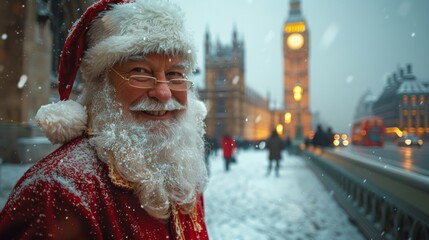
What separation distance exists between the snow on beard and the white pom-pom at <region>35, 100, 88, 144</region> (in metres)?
0.07

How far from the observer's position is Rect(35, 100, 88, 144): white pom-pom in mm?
1361

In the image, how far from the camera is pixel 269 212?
639cm

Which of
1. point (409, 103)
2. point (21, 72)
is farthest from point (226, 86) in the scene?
point (409, 103)

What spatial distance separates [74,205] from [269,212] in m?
5.68

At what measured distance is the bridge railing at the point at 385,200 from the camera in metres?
2.64

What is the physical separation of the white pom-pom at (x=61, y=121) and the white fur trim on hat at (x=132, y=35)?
0.21 meters

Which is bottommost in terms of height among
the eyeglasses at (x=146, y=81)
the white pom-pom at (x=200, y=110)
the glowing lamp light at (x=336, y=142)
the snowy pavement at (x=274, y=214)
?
the snowy pavement at (x=274, y=214)

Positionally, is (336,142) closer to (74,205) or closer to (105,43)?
(105,43)

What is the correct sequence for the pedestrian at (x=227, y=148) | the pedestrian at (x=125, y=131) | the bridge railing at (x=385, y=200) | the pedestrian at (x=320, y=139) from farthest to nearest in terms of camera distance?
1. the pedestrian at (x=320, y=139)
2. the pedestrian at (x=227, y=148)
3. the bridge railing at (x=385, y=200)
4. the pedestrian at (x=125, y=131)

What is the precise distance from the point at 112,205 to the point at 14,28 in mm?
11286

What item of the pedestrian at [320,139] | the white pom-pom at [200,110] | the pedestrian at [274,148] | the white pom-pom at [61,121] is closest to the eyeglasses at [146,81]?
the white pom-pom at [61,121]

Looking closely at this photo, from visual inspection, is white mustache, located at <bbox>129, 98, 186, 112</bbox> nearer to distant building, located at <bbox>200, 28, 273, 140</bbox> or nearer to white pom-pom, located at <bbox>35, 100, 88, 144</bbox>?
white pom-pom, located at <bbox>35, 100, 88, 144</bbox>

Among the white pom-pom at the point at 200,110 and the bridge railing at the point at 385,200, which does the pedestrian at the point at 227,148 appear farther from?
the white pom-pom at the point at 200,110

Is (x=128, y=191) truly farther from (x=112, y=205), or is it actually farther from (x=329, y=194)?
(x=329, y=194)
